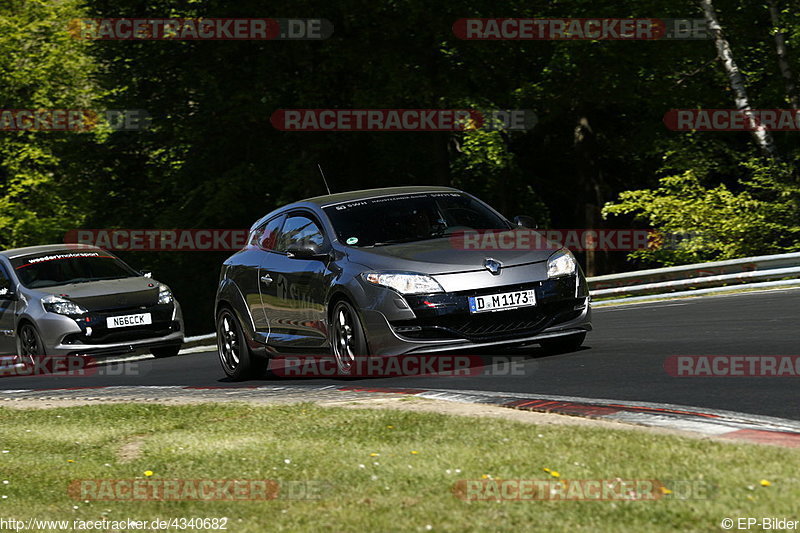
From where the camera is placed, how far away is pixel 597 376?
1013cm

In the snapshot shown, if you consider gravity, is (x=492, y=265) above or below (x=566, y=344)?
above

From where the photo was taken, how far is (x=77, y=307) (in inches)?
679

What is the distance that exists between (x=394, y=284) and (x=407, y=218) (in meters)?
1.44

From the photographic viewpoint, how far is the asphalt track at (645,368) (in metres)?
8.89

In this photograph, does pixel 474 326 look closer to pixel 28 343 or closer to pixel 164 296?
pixel 164 296

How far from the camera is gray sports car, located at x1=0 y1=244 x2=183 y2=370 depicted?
676 inches

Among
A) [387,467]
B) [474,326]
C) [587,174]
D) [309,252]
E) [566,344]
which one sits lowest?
[387,467]

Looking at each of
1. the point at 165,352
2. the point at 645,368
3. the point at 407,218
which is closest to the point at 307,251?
the point at 407,218

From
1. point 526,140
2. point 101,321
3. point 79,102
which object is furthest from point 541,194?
point 101,321

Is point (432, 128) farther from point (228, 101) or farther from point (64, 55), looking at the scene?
point (64, 55)

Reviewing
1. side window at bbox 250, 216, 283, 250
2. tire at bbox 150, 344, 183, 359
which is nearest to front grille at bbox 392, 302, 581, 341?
side window at bbox 250, 216, 283, 250

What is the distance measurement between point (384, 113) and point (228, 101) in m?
4.62

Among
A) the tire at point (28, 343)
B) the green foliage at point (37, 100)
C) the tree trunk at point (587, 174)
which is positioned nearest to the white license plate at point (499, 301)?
the tire at point (28, 343)

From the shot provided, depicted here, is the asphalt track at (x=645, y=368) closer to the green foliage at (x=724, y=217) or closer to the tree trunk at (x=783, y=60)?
the green foliage at (x=724, y=217)
